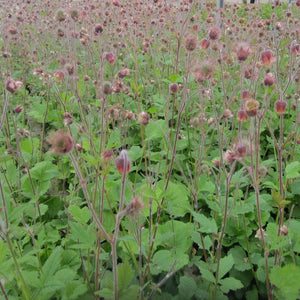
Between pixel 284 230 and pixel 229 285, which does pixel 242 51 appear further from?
pixel 229 285

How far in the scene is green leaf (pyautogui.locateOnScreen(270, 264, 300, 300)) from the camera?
3.10 feet

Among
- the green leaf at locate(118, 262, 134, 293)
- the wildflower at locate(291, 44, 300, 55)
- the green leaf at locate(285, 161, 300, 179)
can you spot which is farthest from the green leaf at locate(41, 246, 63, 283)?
the wildflower at locate(291, 44, 300, 55)

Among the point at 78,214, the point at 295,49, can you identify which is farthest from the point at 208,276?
the point at 295,49

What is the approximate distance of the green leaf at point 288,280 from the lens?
944 mm

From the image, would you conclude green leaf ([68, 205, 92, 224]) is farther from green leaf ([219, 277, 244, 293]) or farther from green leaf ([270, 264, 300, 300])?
green leaf ([270, 264, 300, 300])

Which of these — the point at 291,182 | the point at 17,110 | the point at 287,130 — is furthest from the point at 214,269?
the point at 287,130

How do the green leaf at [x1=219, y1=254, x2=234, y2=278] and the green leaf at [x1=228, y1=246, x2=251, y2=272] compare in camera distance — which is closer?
the green leaf at [x1=219, y1=254, x2=234, y2=278]

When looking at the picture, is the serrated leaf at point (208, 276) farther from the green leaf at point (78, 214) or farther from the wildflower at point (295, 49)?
the wildflower at point (295, 49)

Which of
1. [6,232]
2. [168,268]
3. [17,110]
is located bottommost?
[168,268]

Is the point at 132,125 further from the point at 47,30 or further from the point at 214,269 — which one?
the point at 47,30

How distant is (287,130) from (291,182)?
743mm

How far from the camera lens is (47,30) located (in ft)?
15.1

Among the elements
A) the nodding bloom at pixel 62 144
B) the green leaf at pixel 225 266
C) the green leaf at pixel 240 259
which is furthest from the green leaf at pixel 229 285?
the nodding bloom at pixel 62 144

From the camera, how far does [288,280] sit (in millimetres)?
965
